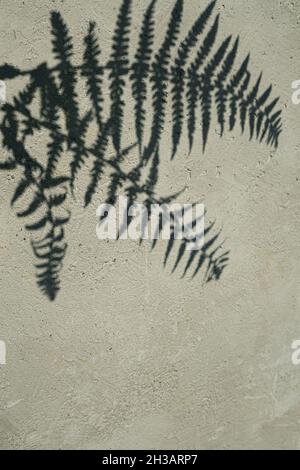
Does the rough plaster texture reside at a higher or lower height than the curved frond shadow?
lower

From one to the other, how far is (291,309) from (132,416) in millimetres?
2437

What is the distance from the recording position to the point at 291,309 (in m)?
5.26

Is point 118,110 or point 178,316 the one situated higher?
point 118,110

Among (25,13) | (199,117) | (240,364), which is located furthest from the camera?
(240,364)

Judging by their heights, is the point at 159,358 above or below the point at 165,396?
above

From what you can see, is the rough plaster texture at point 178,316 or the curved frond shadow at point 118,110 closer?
the curved frond shadow at point 118,110

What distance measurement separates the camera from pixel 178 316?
5062 mm

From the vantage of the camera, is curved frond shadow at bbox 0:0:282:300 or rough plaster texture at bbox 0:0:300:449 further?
rough plaster texture at bbox 0:0:300:449

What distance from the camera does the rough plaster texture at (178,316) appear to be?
4.86 meters

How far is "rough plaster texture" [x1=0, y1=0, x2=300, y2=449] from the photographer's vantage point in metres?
4.86

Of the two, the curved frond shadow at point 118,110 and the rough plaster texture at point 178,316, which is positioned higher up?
the curved frond shadow at point 118,110

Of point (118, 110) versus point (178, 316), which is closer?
point (118, 110)
